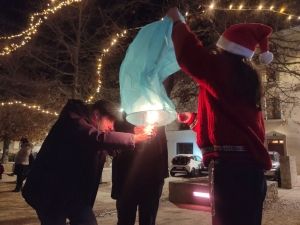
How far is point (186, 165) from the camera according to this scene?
17.1 metres

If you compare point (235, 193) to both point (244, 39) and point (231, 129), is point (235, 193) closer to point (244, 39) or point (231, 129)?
A: point (231, 129)

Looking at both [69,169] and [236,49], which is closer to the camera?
[236,49]

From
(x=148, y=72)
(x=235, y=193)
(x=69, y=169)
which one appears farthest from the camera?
(x=69, y=169)

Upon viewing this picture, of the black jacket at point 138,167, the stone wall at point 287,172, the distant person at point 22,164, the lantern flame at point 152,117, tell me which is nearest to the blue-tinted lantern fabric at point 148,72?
the lantern flame at point 152,117

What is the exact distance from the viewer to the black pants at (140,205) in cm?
300

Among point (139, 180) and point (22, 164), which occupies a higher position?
point (139, 180)

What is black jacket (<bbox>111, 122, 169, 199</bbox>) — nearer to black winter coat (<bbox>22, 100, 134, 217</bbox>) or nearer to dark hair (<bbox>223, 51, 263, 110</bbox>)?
black winter coat (<bbox>22, 100, 134, 217</bbox>)

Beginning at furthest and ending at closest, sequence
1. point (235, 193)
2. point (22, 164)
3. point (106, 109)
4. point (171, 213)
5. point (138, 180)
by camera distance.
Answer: point (22, 164) < point (171, 213) < point (138, 180) < point (106, 109) < point (235, 193)

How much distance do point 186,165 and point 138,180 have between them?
14.5m

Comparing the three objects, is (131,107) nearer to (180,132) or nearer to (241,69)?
(241,69)

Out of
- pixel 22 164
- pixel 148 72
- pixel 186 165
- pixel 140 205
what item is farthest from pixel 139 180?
pixel 186 165

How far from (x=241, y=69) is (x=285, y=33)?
9679 millimetres

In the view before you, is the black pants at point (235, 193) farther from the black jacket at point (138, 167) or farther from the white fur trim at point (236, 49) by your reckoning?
the black jacket at point (138, 167)

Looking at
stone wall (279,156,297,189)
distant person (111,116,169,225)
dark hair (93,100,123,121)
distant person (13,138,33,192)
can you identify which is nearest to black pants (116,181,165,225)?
distant person (111,116,169,225)
